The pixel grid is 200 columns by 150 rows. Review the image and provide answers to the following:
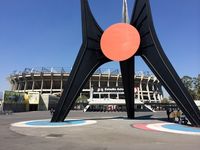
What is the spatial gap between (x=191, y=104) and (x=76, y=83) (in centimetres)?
1026

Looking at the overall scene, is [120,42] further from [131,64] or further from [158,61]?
[158,61]

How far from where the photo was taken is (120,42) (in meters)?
22.4

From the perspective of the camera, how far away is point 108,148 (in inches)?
401

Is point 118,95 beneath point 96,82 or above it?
beneath

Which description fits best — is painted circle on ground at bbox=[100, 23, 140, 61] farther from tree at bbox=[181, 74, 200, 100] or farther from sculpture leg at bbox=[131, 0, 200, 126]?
tree at bbox=[181, 74, 200, 100]

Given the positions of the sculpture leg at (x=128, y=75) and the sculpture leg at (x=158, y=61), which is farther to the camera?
the sculpture leg at (x=128, y=75)

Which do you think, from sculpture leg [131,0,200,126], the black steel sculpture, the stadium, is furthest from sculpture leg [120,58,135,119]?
the stadium

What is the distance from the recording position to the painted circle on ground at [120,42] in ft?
72.6

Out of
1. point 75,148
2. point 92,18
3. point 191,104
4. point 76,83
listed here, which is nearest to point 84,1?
point 92,18

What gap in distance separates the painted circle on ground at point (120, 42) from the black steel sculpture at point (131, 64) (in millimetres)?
849

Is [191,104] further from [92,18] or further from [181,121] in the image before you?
[92,18]

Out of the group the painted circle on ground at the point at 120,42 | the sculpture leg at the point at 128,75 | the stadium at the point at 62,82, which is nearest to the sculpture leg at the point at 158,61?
the painted circle on ground at the point at 120,42

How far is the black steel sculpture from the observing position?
18922mm

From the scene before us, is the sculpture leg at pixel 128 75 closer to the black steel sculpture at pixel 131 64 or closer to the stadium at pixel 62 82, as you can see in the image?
the black steel sculpture at pixel 131 64
